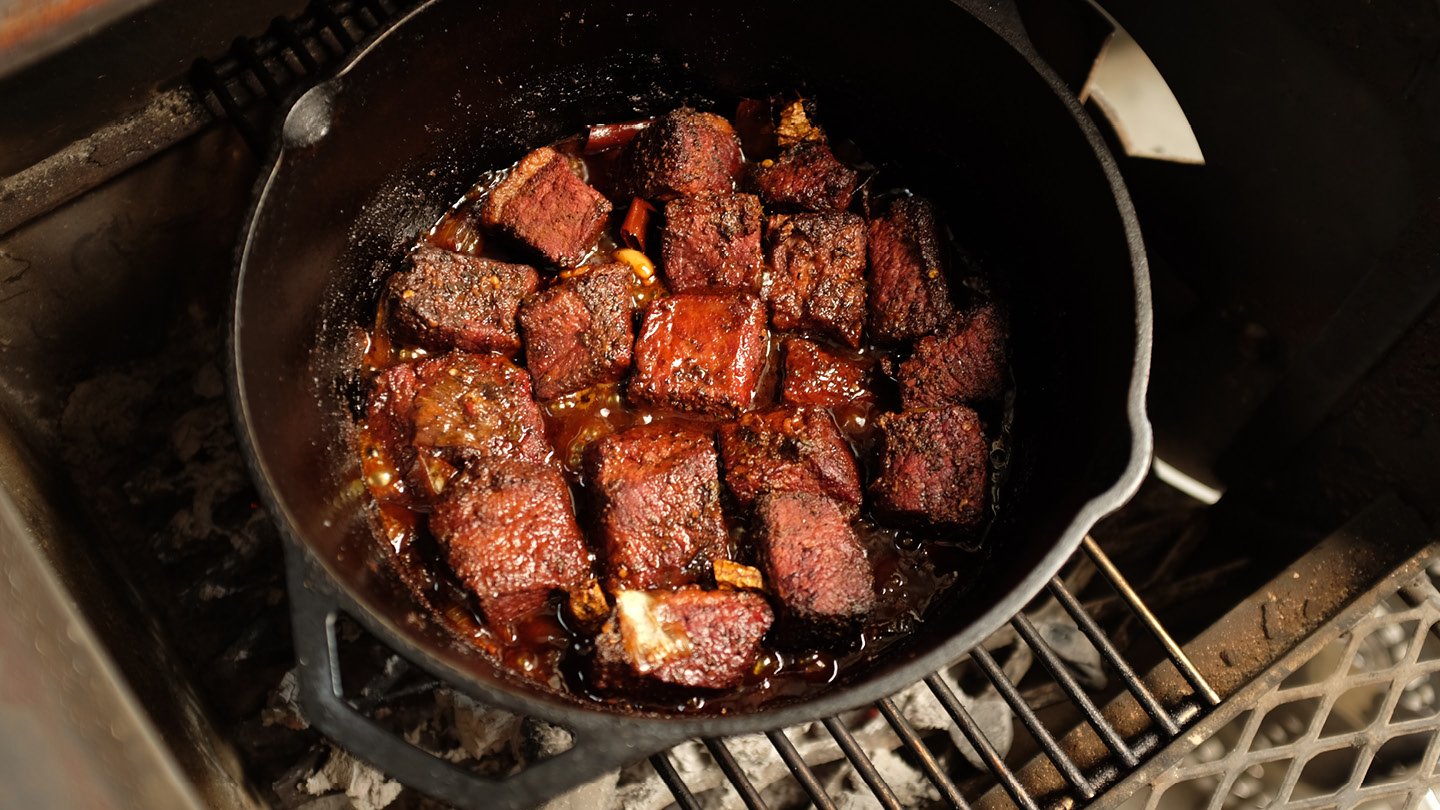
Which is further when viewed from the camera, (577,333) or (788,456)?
(577,333)

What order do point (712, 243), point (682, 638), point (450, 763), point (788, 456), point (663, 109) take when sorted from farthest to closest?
point (663, 109)
point (712, 243)
point (788, 456)
point (682, 638)
point (450, 763)

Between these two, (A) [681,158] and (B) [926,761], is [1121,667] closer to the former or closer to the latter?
(B) [926,761]

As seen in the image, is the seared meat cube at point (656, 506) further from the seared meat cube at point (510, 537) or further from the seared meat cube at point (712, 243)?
the seared meat cube at point (712, 243)

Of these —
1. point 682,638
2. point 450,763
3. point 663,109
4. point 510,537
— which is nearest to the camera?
point 450,763

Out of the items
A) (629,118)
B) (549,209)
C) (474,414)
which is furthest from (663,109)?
(474,414)

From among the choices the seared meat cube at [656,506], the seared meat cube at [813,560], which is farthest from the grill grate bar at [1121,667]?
the seared meat cube at [656,506]

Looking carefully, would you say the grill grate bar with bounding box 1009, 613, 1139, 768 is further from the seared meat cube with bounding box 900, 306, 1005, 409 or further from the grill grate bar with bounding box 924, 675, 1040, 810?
the seared meat cube with bounding box 900, 306, 1005, 409

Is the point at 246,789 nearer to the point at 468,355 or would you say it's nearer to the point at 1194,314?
the point at 468,355
